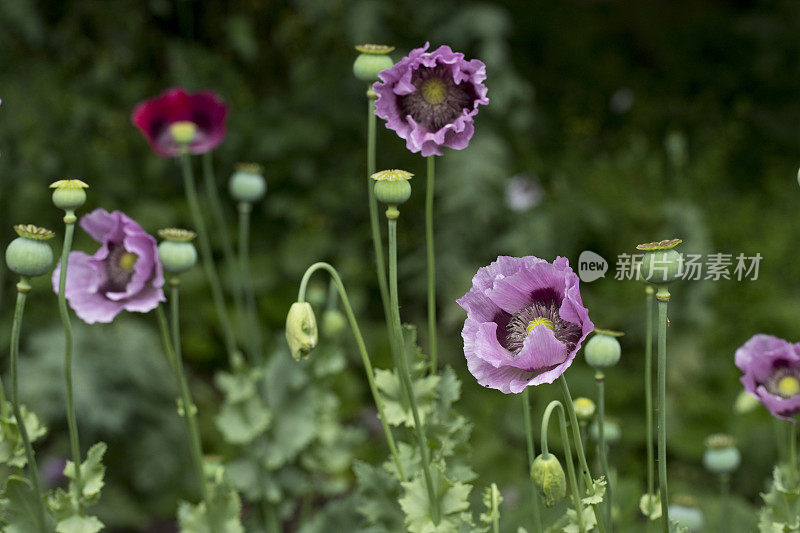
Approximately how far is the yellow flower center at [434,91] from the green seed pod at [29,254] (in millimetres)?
346

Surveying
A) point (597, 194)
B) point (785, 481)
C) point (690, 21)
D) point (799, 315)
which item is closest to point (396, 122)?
point (785, 481)

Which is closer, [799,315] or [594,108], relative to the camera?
[799,315]

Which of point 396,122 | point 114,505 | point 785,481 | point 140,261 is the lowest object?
point 114,505

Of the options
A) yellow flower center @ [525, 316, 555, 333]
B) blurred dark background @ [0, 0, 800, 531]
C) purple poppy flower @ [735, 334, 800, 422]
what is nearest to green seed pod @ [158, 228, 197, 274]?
yellow flower center @ [525, 316, 555, 333]

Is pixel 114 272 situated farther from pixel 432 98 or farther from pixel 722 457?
pixel 722 457

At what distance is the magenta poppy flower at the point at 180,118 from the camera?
49.6 inches

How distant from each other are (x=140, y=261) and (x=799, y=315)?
1785 millimetres

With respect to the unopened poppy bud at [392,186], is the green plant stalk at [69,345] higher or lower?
lower

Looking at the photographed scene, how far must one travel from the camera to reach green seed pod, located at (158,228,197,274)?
0.89 metres

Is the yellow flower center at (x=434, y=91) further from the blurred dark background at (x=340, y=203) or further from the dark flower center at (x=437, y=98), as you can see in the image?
the blurred dark background at (x=340, y=203)

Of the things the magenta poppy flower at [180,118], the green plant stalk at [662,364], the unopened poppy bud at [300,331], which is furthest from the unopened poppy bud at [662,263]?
the magenta poppy flower at [180,118]

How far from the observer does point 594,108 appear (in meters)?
3.11

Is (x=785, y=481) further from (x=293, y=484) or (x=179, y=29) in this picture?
(x=179, y=29)

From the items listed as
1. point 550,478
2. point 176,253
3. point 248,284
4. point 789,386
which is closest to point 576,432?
point 550,478
